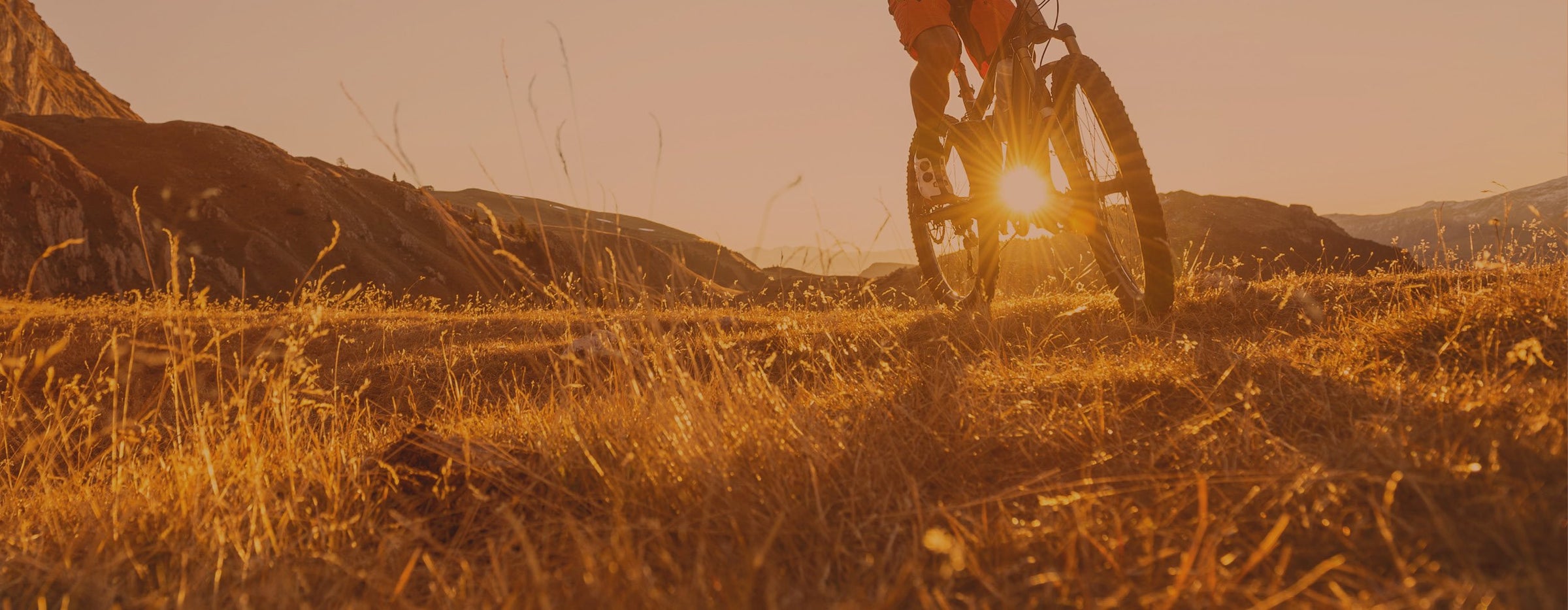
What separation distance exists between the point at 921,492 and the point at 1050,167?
93.3 inches

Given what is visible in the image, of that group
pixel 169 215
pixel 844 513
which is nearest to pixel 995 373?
pixel 844 513

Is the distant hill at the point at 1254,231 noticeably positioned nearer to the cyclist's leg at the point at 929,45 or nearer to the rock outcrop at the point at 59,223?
the cyclist's leg at the point at 929,45

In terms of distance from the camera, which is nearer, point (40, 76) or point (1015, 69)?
point (1015, 69)

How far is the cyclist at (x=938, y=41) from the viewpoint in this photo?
12.3 ft

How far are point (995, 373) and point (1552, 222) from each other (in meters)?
2.37

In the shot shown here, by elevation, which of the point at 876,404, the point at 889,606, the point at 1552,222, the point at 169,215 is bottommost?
the point at 889,606

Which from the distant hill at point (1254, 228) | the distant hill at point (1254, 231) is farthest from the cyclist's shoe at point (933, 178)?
the distant hill at point (1254, 228)

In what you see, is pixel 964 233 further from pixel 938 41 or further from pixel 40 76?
pixel 40 76

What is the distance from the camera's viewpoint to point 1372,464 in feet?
4.24

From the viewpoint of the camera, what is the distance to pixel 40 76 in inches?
2505

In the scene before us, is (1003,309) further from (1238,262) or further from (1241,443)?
(1241,443)

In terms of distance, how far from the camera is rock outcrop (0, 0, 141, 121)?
2290 inches

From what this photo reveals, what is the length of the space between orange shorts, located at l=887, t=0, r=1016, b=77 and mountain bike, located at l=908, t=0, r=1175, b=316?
0.07m

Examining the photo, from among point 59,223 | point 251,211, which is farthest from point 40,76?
point 59,223
